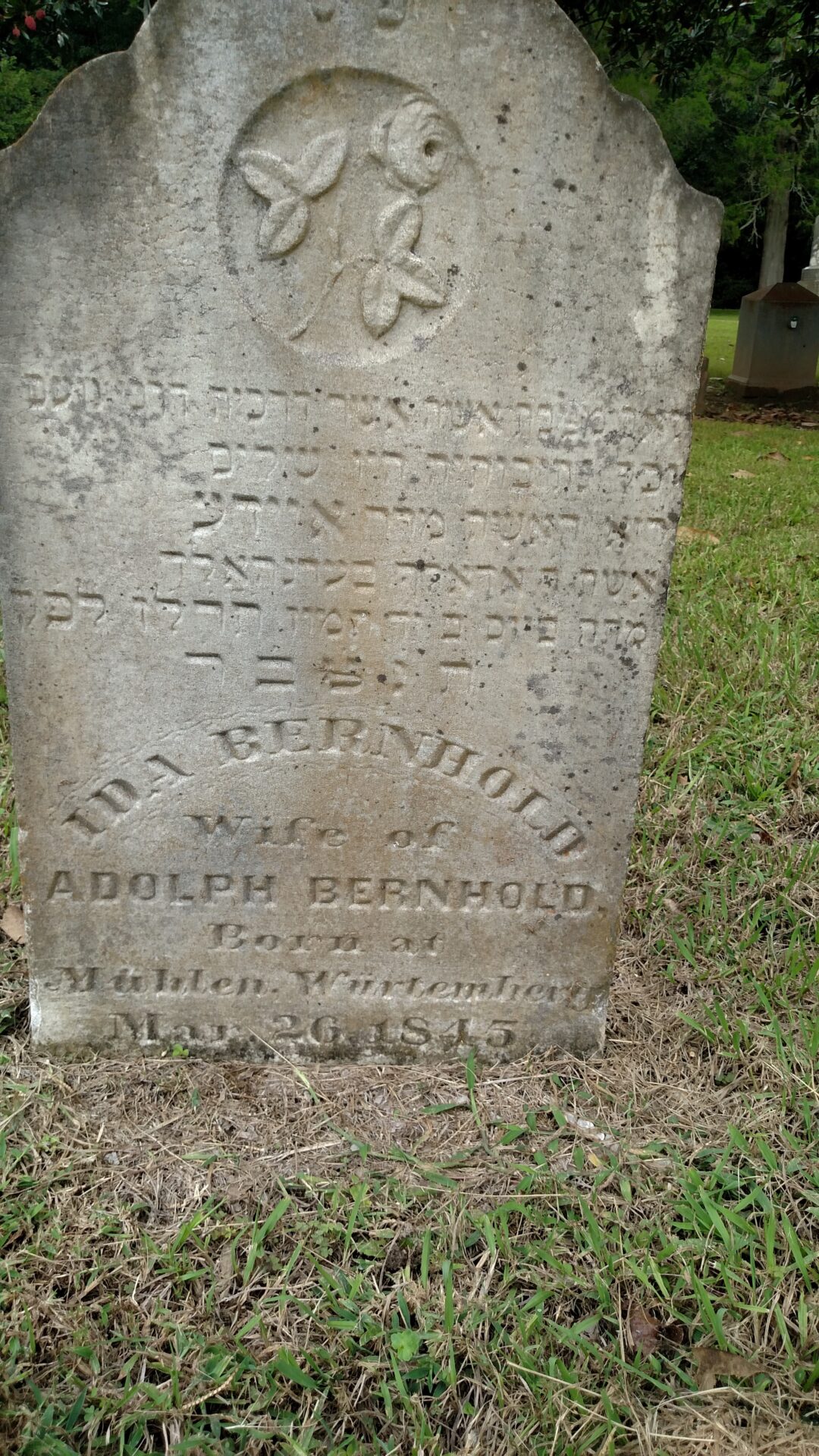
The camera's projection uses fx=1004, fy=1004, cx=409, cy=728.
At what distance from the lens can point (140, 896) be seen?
2.05 m

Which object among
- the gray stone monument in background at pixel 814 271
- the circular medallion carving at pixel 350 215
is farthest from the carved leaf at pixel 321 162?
the gray stone monument in background at pixel 814 271

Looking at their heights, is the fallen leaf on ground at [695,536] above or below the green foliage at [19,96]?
below

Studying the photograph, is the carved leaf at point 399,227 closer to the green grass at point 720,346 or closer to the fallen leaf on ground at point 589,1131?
the fallen leaf on ground at point 589,1131

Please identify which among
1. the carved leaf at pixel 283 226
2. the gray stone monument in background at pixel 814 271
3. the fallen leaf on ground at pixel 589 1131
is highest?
the gray stone monument in background at pixel 814 271

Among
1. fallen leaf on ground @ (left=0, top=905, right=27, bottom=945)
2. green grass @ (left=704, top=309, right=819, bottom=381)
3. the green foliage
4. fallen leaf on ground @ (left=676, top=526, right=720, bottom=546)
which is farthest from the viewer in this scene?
the green foliage

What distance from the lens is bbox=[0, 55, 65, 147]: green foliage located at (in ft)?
49.3

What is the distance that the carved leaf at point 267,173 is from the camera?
5.29 feet

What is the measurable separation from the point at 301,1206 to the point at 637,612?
1254mm

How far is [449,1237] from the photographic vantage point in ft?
5.74

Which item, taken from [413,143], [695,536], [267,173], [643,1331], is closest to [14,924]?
[643,1331]

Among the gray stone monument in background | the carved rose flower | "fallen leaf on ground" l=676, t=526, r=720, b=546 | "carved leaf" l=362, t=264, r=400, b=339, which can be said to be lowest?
"fallen leaf on ground" l=676, t=526, r=720, b=546

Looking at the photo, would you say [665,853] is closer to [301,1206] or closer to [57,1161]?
[301,1206]

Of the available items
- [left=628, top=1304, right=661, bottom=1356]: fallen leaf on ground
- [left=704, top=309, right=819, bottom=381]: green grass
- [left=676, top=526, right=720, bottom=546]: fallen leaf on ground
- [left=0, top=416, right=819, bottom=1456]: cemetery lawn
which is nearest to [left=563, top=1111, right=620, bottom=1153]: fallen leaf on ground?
[left=0, top=416, right=819, bottom=1456]: cemetery lawn

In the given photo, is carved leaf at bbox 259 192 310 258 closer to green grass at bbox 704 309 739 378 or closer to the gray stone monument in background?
green grass at bbox 704 309 739 378
